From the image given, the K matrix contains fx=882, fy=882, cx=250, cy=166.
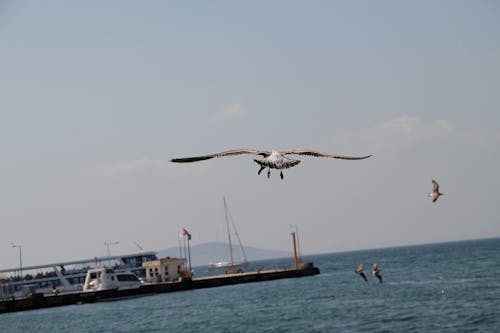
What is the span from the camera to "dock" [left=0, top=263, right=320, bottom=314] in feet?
319

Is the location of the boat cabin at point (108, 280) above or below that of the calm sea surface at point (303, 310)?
above

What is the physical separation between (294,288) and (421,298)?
28.4m

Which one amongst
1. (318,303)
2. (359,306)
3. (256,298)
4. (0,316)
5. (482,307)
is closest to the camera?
(482,307)

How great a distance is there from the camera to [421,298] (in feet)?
226

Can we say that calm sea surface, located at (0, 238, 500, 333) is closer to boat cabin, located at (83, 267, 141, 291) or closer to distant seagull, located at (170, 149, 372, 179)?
boat cabin, located at (83, 267, 141, 291)

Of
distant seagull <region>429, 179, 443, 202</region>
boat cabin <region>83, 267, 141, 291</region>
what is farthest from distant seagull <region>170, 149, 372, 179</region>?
boat cabin <region>83, 267, 141, 291</region>

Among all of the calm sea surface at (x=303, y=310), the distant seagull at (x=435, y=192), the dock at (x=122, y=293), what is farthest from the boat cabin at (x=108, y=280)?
the distant seagull at (x=435, y=192)

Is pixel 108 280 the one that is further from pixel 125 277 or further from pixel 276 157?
pixel 276 157

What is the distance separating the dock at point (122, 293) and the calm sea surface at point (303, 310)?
1.50m

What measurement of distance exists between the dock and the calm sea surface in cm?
150

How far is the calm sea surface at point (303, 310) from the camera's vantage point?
55594 mm

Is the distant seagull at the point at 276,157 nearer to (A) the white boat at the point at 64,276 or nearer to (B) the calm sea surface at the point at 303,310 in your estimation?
(B) the calm sea surface at the point at 303,310

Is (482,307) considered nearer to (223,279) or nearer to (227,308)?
(227,308)

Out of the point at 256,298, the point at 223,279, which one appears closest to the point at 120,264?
the point at 223,279
